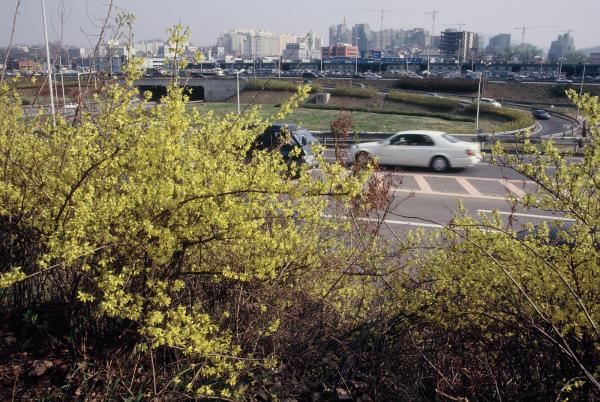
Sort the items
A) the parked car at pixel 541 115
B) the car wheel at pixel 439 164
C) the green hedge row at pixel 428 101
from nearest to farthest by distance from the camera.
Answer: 1. the car wheel at pixel 439 164
2. the parked car at pixel 541 115
3. the green hedge row at pixel 428 101

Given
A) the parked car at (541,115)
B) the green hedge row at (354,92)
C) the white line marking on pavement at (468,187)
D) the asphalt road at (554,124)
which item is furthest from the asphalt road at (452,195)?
the green hedge row at (354,92)

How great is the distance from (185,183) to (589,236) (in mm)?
3080

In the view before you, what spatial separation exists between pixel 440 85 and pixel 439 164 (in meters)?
53.3

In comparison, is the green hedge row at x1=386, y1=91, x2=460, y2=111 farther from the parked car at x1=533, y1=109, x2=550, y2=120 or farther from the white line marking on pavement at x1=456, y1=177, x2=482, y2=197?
the white line marking on pavement at x1=456, y1=177, x2=482, y2=197

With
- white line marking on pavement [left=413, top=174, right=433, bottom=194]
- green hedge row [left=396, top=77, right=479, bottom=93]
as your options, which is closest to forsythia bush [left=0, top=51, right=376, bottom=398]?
white line marking on pavement [left=413, top=174, right=433, bottom=194]

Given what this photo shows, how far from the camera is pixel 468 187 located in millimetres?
16234

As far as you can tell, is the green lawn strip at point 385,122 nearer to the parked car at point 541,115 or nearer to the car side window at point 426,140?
the parked car at point 541,115

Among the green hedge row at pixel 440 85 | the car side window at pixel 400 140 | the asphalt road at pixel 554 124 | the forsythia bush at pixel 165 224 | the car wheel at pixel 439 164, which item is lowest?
the asphalt road at pixel 554 124

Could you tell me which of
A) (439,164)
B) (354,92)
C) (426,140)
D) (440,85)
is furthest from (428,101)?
(439,164)

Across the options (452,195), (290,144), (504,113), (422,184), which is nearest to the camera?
(290,144)

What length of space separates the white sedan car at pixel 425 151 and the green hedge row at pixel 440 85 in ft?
167

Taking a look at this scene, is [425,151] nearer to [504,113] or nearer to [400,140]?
[400,140]

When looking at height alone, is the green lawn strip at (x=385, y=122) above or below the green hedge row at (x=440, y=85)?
below

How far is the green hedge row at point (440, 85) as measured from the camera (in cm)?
6681
